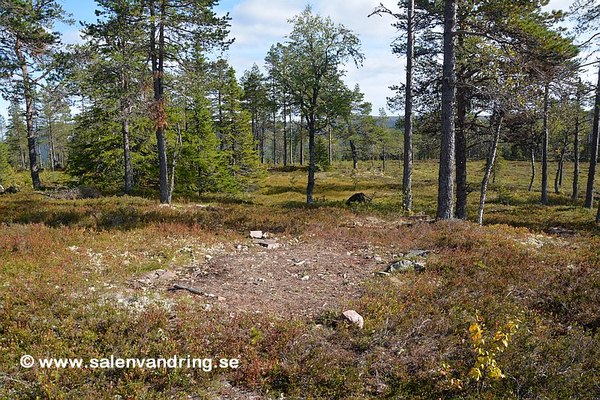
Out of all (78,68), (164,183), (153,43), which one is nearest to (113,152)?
(78,68)

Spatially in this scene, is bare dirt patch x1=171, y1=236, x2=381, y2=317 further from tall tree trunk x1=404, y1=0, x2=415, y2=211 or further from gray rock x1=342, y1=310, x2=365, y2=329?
tall tree trunk x1=404, y1=0, x2=415, y2=211

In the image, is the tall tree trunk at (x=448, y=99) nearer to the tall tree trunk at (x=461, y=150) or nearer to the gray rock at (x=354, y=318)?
the tall tree trunk at (x=461, y=150)

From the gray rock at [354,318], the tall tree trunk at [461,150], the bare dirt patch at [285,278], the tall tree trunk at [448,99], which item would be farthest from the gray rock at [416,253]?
the tall tree trunk at [461,150]

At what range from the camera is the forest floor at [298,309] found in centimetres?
510

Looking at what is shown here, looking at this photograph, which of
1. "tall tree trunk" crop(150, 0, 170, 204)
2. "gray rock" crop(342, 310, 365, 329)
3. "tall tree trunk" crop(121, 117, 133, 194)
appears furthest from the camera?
"tall tree trunk" crop(121, 117, 133, 194)

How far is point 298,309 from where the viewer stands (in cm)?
734

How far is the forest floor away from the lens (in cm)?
510

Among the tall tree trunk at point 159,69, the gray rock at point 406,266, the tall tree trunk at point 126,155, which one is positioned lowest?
the gray rock at point 406,266

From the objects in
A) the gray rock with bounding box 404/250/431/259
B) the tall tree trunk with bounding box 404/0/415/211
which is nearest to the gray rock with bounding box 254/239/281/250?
the gray rock with bounding box 404/250/431/259

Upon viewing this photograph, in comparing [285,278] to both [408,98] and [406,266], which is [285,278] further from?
[408,98]

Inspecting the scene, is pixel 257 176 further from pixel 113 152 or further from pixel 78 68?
pixel 78 68

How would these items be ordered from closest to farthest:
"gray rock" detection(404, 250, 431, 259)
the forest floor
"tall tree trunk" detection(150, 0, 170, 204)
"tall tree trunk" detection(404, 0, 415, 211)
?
the forest floor < "gray rock" detection(404, 250, 431, 259) < "tall tree trunk" detection(150, 0, 170, 204) < "tall tree trunk" detection(404, 0, 415, 211)

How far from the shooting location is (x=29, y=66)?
22.4 meters

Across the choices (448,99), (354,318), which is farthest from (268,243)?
(448,99)
